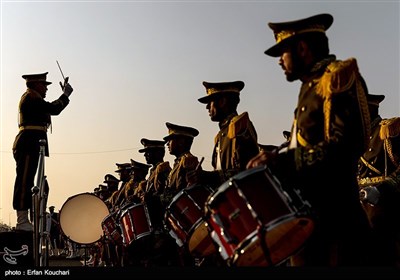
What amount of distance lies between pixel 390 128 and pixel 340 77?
320cm

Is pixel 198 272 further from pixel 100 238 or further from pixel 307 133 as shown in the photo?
pixel 100 238

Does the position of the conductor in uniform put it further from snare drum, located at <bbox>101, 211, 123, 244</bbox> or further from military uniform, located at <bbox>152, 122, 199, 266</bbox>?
snare drum, located at <bbox>101, 211, 123, 244</bbox>

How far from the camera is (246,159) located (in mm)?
6629

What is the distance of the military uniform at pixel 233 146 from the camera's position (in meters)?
6.46

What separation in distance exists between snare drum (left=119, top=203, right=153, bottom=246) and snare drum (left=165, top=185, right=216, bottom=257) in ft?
6.86

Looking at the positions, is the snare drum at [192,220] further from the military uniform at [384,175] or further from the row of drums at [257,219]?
the row of drums at [257,219]

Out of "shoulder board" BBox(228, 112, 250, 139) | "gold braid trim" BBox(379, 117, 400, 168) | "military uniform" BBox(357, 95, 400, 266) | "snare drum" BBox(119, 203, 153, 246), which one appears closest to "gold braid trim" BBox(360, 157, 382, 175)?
"military uniform" BBox(357, 95, 400, 266)

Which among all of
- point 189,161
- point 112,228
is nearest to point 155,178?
point 112,228

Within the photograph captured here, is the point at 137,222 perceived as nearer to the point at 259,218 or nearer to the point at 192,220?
the point at 192,220

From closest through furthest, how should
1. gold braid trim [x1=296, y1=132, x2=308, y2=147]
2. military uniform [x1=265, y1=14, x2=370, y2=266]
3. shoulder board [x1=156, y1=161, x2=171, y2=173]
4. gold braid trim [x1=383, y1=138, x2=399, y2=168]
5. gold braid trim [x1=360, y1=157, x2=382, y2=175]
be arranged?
military uniform [x1=265, y1=14, x2=370, y2=266] → gold braid trim [x1=296, y1=132, x2=308, y2=147] → gold braid trim [x1=383, y1=138, x2=399, y2=168] → gold braid trim [x1=360, y1=157, x2=382, y2=175] → shoulder board [x1=156, y1=161, x2=171, y2=173]

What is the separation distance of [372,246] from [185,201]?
8.94 ft

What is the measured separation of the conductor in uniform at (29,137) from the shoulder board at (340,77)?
19.7 feet

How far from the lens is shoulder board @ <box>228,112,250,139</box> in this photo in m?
6.68

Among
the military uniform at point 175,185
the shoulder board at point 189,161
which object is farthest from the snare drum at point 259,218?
the shoulder board at point 189,161
